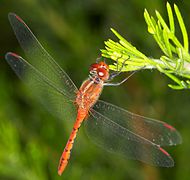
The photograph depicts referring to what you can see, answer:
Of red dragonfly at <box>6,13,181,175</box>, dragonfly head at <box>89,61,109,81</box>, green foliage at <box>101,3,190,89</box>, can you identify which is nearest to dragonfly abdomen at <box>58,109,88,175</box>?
red dragonfly at <box>6,13,181,175</box>

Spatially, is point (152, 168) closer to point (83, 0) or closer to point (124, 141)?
point (124, 141)

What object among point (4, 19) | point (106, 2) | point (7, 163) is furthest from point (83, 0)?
point (7, 163)

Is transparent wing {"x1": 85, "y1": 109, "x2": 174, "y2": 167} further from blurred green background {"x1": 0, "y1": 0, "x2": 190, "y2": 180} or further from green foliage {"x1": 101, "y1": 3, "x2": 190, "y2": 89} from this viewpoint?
green foliage {"x1": 101, "y1": 3, "x2": 190, "y2": 89}

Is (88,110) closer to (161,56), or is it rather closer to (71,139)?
(71,139)

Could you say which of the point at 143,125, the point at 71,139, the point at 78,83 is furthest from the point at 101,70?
the point at 78,83

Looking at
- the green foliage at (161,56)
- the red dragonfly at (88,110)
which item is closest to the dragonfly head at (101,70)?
the red dragonfly at (88,110)

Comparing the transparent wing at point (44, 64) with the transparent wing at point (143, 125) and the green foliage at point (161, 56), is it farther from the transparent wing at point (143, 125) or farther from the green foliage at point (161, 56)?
the green foliage at point (161, 56)
